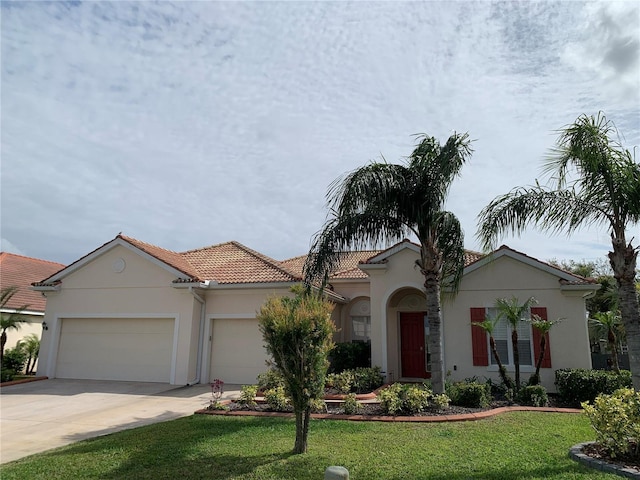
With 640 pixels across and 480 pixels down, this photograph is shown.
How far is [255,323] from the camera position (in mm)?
16562

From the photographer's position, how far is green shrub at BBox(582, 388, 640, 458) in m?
6.33

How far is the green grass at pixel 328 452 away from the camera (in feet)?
20.8

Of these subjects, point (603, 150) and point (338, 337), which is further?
point (338, 337)

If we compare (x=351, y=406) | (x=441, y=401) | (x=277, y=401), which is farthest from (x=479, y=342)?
(x=277, y=401)

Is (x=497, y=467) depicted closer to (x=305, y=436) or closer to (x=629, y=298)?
(x=305, y=436)

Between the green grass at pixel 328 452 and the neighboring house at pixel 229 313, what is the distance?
5549 millimetres

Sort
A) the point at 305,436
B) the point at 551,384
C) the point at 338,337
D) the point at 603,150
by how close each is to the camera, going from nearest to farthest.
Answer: the point at 305,436
the point at 603,150
the point at 551,384
the point at 338,337

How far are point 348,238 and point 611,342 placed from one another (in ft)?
35.0

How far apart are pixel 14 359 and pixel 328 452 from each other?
1764 cm

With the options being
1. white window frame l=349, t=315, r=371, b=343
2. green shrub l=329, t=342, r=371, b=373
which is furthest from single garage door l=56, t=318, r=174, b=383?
white window frame l=349, t=315, r=371, b=343

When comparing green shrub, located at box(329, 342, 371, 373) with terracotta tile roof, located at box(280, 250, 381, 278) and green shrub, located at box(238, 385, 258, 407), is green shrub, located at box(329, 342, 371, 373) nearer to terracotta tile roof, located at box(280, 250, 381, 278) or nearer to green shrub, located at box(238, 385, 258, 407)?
terracotta tile roof, located at box(280, 250, 381, 278)

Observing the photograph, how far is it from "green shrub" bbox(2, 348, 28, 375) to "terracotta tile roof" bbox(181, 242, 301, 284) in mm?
8004

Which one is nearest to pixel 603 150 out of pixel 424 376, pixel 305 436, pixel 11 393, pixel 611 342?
pixel 305 436

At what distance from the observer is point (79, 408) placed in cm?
1217
